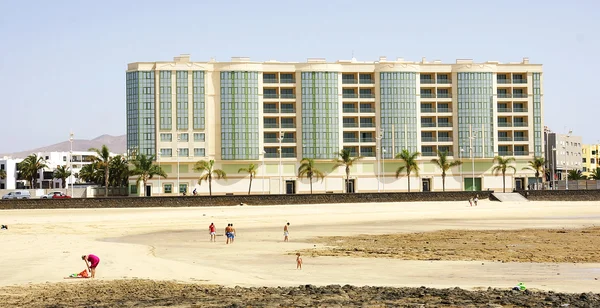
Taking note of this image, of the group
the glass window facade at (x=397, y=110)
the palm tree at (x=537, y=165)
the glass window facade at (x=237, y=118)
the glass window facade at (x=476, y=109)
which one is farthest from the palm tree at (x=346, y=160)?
the palm tree at (x=537, y=165)

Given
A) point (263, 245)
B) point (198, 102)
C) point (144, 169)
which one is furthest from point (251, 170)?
point (263, 245)

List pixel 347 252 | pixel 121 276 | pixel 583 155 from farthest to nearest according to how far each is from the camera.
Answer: pixel 583 155, pixel 347 252, pixel 121 276

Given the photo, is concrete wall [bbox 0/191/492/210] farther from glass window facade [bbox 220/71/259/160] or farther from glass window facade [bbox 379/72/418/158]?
glass window facade [bbox 220/71/259/160]

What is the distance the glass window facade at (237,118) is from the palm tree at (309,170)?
7086 mm

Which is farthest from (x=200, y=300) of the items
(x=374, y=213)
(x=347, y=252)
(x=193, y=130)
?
(x=193, y=130)

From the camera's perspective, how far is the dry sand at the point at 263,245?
29.2 meters

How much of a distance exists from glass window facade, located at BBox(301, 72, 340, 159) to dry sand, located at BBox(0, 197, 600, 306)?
3166 cm

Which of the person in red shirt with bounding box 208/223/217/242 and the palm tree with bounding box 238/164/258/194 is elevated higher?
the palm tree with bounding box 238/164/258/194

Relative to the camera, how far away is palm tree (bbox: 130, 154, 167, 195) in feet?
353

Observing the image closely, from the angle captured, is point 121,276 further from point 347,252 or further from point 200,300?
point 347,252

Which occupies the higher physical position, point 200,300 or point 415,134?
point 415,134

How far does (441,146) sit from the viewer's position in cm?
12094

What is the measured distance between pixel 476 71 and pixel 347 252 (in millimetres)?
86678

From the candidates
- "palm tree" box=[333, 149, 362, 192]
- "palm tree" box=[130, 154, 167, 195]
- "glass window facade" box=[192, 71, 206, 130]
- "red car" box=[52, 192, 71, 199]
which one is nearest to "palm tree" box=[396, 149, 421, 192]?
"palm tree" box=[333, 149, 362, 192]
